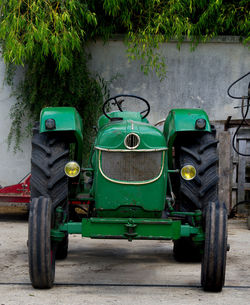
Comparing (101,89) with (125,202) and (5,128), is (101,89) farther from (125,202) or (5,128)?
(125,202)

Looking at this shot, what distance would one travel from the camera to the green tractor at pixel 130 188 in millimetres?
→ 4570

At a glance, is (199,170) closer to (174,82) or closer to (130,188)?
(130,188)

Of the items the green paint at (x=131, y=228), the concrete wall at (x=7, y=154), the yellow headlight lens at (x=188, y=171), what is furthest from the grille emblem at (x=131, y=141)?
the concrete wall at (x=7, y=154)

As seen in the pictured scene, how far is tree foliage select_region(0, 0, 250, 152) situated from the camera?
34.7ft

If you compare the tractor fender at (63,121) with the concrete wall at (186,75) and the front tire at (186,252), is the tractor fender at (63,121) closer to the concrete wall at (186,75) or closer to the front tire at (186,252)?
the front tire at (186,252)

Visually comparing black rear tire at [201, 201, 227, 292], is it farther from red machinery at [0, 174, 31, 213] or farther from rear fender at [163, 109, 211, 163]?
red machinery at [0, 174, 31, 213]

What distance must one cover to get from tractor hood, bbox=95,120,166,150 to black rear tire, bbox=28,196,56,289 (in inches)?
28.6

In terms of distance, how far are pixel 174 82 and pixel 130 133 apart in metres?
6.97

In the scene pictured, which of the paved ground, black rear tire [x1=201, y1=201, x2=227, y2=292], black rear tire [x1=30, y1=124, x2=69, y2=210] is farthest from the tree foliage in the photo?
black rear tire [x1=201, y1=201, x2=227, y2=292]

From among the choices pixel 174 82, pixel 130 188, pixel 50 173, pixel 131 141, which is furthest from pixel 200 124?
pixel 174 82

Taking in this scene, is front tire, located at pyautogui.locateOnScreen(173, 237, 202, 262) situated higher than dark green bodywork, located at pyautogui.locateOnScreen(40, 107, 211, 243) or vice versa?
dark green bodywork, located at pyautogui.locateOnScreen(40, 107, 211, 243)

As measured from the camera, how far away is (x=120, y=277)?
5.23m

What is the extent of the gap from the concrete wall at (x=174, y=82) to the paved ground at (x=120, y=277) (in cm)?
416

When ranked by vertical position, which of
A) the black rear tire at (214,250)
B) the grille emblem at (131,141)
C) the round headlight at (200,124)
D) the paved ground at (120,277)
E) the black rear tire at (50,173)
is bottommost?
the paved ground at (120,277)
